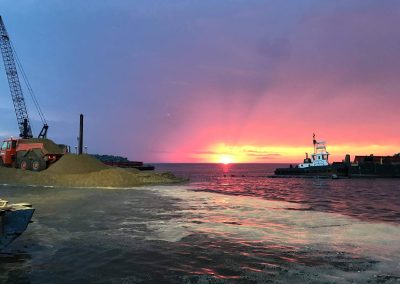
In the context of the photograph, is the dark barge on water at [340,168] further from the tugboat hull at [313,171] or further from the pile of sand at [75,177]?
the pile of sand at [75,177]

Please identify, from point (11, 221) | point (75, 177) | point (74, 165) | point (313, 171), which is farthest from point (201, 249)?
point (313, 171)

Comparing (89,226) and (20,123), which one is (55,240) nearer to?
(89,226)

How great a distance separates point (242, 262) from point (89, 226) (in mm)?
8292

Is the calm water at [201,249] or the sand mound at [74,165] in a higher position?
Result: the sand mound at [74,165]

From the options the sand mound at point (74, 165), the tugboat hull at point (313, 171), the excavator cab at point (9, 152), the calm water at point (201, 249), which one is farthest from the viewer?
the tugboat hull at point (313, 171)

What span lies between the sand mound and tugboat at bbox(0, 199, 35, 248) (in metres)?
39.3

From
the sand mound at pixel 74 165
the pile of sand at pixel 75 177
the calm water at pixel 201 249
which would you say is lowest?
the calm water at pixel 201 249

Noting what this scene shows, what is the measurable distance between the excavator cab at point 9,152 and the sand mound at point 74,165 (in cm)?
824

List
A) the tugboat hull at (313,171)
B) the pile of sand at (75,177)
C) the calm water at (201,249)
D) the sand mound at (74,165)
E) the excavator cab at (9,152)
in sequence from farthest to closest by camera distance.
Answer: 1. the tugboat hull at (313,171)
2. the excavator cab at (9,152)
3. the sand mound at (74,165)
4. the pile of sand at (75,177)
5. the calm water at (201,249)

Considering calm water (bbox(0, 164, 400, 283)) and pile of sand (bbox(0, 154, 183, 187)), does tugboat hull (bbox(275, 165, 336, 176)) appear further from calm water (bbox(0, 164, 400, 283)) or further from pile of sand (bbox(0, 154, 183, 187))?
calm water (bbox(0, 164, 400, 283))

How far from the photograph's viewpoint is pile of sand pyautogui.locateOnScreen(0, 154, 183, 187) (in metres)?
43.7

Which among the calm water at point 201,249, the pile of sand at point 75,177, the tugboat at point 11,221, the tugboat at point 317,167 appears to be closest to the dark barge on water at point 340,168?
the tugboat at point 317,167

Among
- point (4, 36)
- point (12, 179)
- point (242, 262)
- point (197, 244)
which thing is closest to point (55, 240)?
point (197, 244)

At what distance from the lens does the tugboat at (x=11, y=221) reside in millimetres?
10562
